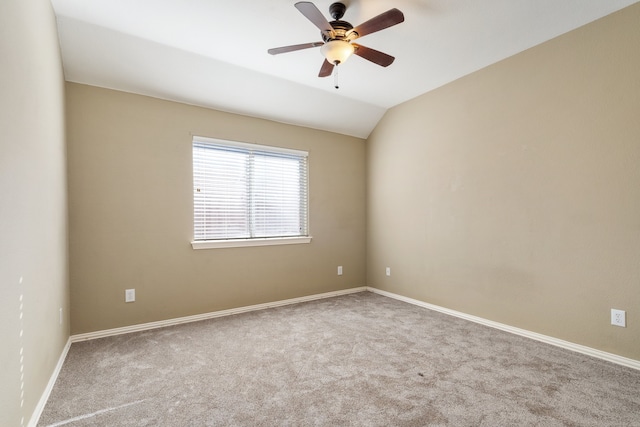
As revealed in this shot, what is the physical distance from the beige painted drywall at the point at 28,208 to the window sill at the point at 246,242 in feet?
4.02

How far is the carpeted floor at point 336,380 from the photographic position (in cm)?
170

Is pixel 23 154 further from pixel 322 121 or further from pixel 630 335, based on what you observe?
pixel 630 335

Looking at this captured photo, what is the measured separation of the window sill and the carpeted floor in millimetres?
860

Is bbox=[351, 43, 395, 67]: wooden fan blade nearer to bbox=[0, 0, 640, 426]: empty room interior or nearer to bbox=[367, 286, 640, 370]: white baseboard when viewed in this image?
bbox=[0, 0, 640, 426]: empty room interior

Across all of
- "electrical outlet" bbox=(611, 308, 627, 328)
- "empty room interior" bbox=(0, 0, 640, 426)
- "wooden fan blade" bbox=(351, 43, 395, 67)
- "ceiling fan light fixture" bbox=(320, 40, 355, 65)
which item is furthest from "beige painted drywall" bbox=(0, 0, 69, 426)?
"electrical outlet" bbox=(611, 308, 627, 328)

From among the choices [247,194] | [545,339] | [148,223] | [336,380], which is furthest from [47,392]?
[545,339]

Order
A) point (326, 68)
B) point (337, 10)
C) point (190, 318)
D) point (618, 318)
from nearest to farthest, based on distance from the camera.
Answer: point (337, 10) → point (618, 318) → point (326, 68) → point (190, 318)

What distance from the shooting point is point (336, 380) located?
2072 mm

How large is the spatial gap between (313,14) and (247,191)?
7.35 ft

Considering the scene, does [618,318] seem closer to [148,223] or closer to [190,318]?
[190,318]

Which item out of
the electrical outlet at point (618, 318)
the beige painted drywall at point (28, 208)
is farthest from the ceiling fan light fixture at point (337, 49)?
the electrical outlet at point (618, 318)

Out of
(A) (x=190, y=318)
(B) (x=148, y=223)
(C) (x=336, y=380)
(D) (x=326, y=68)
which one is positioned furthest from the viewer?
(A) (x=190, y=318)

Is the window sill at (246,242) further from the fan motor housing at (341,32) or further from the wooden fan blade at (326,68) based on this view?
the fan motor housing at (341,32)

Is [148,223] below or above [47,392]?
above
